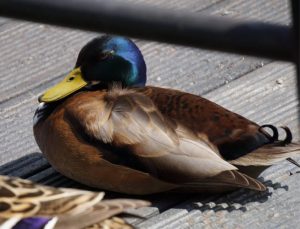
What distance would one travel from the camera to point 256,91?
13.5 feet

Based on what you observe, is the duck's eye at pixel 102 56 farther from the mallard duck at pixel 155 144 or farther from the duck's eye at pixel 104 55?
the mallard duck at pixel 155 144

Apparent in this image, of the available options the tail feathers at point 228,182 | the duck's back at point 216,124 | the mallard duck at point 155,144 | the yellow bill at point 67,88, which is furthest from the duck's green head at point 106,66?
the tail feathers at point 228,182

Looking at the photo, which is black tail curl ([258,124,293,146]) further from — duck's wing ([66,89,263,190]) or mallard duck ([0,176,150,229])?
mallard duck ([0,176,150,229])

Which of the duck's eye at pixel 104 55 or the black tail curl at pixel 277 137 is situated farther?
the duck's eye at pixel 104 55

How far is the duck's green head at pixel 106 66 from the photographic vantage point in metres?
3.78

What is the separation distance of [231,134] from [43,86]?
54.7 inches

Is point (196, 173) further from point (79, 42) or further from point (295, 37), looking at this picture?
point (295, 37)

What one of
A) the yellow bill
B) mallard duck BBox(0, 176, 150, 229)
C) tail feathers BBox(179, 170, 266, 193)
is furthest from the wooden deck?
the yellow bill

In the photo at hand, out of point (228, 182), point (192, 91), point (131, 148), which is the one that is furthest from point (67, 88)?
point (228, 182)

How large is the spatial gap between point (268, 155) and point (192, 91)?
987mm

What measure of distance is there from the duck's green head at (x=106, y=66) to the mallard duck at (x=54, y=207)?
739 mm

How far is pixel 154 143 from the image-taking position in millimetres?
3285

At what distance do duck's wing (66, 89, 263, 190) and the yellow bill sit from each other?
34 centimetres

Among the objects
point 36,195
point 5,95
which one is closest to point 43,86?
point 5,95
